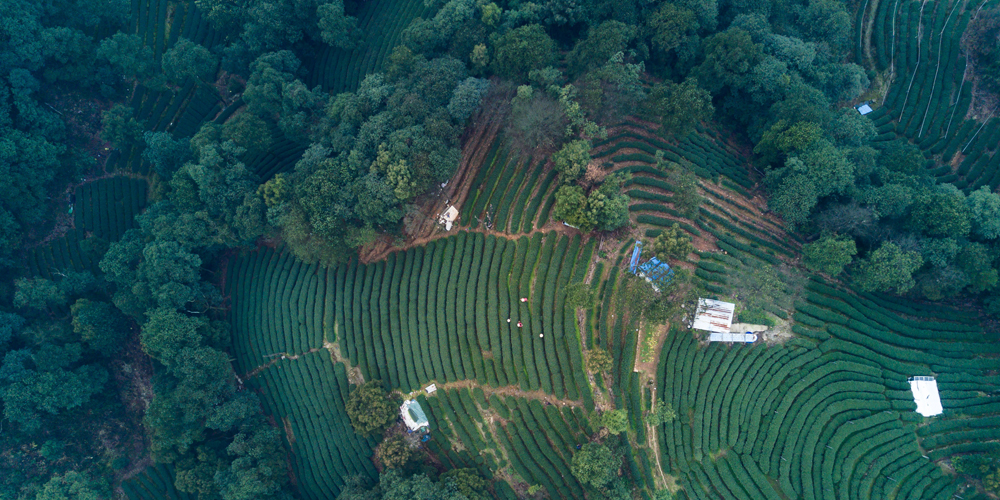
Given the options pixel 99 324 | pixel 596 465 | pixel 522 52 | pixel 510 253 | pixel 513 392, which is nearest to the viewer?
A: pixel 596 465

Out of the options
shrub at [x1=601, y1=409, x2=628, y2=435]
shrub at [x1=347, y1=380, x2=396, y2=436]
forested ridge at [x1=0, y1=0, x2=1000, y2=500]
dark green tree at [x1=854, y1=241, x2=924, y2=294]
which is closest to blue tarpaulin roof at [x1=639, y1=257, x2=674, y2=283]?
forested ridge at [x1=0, y1=0, x2=1000, y2=500]

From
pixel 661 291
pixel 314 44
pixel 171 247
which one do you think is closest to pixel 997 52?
pixel 661 291

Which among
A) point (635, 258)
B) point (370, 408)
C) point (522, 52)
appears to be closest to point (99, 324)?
point (370, 408)

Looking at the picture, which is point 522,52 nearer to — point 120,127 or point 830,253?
point 830,253

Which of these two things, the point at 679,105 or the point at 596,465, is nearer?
the point at 596,465

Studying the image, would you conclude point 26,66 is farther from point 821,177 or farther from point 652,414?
point 821,177

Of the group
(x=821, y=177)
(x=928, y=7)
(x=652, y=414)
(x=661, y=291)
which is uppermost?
(x=928, y=7)
